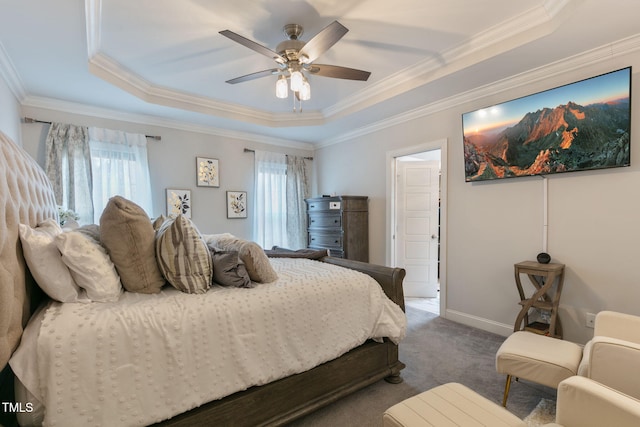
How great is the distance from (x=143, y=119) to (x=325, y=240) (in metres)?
3.08

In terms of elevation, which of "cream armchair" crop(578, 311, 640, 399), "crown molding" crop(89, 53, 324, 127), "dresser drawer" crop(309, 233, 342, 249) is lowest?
"cream armchair" crop(578, 311, 640, 399)

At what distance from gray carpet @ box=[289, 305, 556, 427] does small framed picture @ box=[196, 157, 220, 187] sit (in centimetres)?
345

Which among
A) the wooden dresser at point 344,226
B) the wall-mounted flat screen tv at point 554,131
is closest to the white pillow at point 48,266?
the wooden dresser at point 344,226

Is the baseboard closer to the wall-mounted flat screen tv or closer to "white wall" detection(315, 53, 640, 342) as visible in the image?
"white wall" detection(315, 53, 640, 342)

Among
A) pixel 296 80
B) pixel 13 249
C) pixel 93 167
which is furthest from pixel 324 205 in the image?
pixel 13 249

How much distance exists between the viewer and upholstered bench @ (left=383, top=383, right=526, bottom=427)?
1.18 metres

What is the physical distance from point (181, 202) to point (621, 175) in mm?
4785

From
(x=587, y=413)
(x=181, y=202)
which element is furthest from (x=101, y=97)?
(x=587, y=413)

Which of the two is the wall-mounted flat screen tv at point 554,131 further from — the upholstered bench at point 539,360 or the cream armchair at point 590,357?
the upholstered bench at point 539,360

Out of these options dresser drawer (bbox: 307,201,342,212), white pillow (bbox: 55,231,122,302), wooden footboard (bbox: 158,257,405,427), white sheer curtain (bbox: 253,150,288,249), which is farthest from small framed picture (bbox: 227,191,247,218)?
white pillow (bbox: 55,231,122,302)

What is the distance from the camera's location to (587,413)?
1.08 meters

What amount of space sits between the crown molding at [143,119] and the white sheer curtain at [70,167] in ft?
0.76

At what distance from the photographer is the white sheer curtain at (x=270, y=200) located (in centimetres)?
491

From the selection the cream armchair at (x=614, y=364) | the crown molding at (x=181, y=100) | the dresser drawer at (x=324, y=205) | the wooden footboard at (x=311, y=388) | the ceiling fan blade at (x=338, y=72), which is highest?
the crown molding at (x=181, y=100)
